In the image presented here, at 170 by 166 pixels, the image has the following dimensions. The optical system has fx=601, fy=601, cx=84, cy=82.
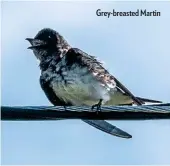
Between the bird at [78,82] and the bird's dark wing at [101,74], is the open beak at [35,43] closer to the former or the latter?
the bird at [78,82]

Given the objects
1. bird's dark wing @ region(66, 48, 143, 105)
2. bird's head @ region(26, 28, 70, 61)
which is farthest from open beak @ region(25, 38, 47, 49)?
bird's dark wing @ region(66, 48, 143, 105)

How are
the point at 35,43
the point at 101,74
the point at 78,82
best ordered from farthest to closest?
the point at 35,43 < the point at 101,74 < the point at 78,82

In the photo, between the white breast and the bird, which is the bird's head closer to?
the bird

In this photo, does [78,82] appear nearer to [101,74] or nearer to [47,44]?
[101,74]

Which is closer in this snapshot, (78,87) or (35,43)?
(78,87)

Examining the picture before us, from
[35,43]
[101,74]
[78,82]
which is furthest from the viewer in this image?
[35,43]

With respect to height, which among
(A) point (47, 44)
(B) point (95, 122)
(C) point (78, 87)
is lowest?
(B) point (95, 122)

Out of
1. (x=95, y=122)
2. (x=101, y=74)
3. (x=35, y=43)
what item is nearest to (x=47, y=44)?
(x=35, y=43)
